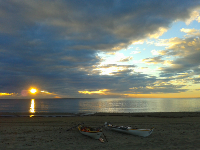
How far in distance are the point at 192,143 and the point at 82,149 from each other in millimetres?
11288

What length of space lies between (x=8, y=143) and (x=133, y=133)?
14.4 meters

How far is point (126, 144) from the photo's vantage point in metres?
15.9

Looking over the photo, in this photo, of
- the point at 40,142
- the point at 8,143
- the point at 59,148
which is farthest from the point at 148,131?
the point at 8,143

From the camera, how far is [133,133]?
1962cm

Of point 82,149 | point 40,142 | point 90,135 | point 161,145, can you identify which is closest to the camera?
point 82,149

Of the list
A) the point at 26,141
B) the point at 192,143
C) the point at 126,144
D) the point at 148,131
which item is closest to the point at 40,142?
the point at 26,141

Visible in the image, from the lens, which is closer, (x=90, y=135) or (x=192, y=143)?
(x=192, y=143)

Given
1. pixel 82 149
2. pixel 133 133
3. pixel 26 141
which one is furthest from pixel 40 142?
pixel 133 133

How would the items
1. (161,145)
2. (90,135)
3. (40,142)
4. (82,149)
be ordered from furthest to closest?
(90,135)
(40,142)
(161,145)
(82,149)

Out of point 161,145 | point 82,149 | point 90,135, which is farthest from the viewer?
point 90,135

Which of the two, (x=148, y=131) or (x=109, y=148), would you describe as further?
(x=148, y=131)

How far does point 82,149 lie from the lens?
1430 cm

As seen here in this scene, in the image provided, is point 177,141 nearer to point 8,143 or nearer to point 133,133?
point 133,133

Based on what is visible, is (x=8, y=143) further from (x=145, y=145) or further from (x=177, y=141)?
(x=177, y=141)
